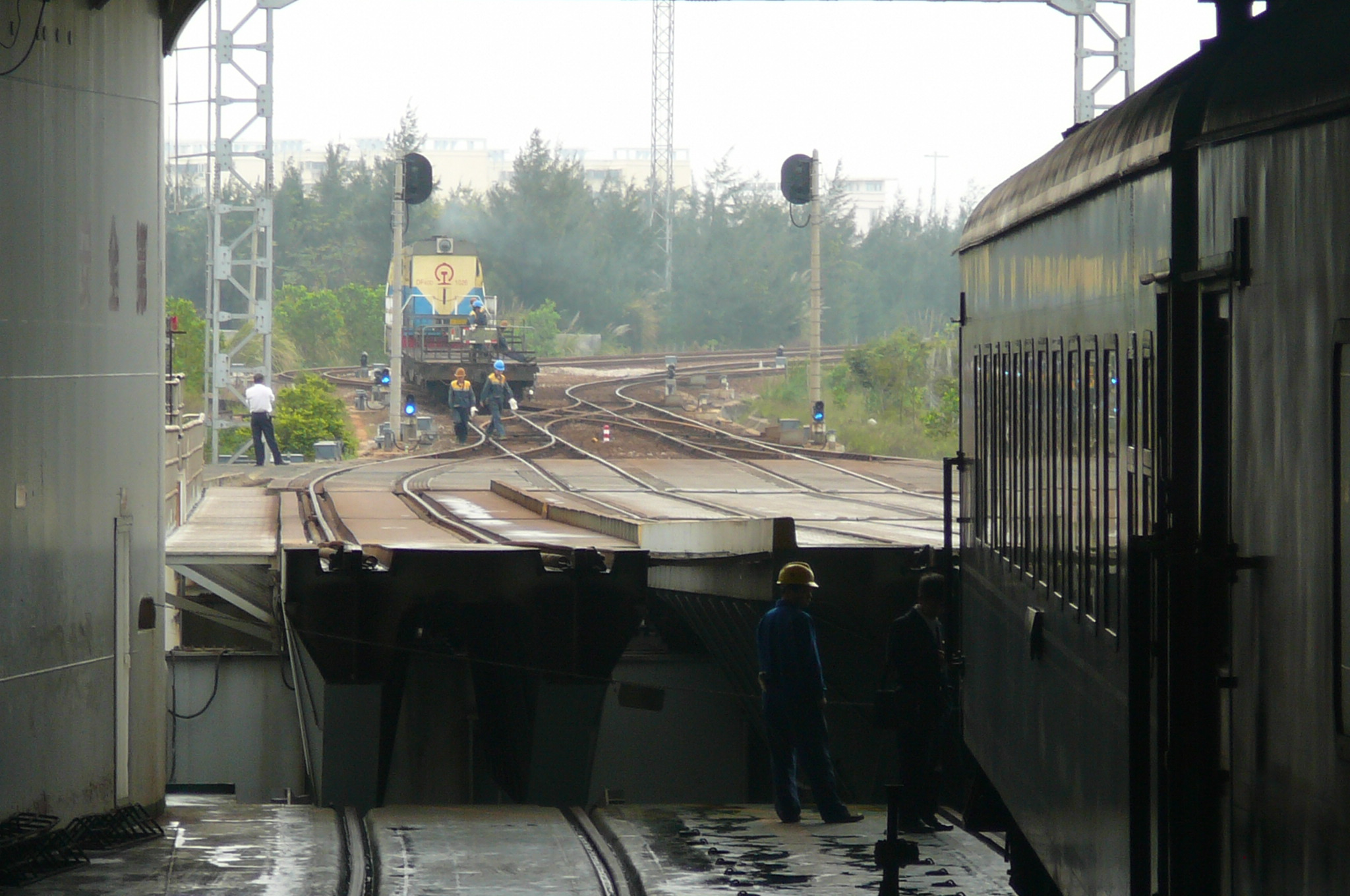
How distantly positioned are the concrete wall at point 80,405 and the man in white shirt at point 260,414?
57.0 feet

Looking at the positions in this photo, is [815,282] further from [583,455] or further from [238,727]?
[238,727]

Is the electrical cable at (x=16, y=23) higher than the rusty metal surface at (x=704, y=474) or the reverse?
higher

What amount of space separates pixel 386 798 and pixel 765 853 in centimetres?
500

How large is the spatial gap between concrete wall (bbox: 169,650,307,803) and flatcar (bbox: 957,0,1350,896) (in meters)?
9.50

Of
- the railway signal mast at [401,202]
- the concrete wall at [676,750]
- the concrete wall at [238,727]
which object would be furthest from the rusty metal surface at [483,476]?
the concrete wall at [676,750]

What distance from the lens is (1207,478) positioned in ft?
11.9

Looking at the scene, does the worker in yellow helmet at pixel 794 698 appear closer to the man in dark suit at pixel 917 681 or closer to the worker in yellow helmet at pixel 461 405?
the man in dark suit at pixel 917 681

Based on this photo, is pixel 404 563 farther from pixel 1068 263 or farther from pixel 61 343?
pixel 1068 263

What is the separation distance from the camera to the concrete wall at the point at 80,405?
26.9 feet

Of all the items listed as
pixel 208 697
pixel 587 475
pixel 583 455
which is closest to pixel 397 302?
pixel 583 455

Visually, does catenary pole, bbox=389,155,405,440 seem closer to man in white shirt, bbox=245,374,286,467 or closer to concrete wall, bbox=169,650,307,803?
man in white shirt, bbox=245,374,286,467

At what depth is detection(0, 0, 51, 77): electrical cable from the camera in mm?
8070

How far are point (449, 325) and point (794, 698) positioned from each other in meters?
34.9

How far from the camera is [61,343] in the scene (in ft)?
28.5
